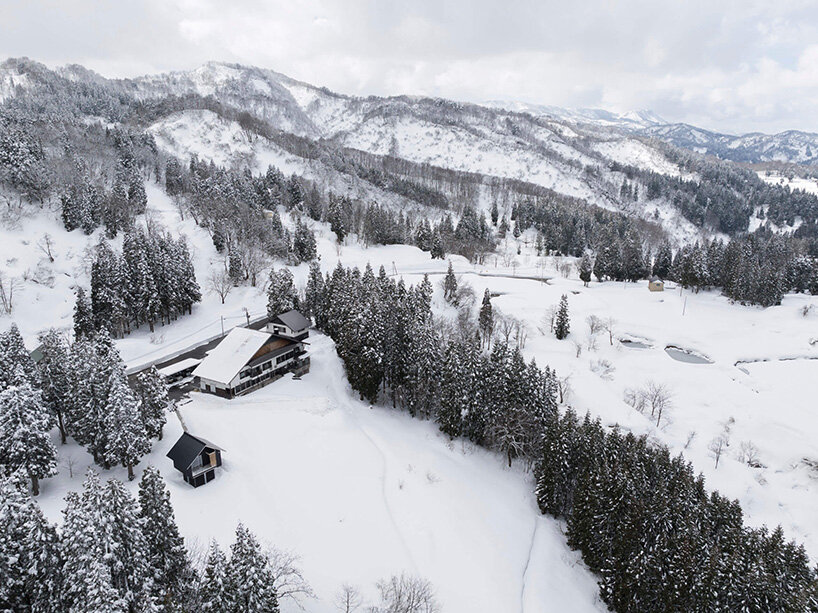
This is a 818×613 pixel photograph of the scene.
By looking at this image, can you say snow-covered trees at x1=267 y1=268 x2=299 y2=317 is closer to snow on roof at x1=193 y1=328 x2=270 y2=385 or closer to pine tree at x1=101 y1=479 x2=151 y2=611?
snow on roof at x1=193 y1=328 x2=270 y2=385

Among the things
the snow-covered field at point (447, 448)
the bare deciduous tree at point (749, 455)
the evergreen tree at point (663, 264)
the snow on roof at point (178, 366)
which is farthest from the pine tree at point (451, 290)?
the evergreen tree at point (663, 264)

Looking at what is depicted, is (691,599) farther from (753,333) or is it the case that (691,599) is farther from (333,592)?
(753,333)

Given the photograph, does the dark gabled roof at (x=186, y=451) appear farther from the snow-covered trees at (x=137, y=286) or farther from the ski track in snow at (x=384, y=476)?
the snow-covered trees at (x=137, y=286)

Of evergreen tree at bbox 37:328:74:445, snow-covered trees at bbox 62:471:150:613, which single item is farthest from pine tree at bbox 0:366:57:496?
snow-covered trees at bbox 62:471:150:613

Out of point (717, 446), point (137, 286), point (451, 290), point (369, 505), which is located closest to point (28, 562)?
point (369, 505)

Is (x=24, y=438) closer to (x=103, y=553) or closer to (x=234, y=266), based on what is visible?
(x=103, y=553)

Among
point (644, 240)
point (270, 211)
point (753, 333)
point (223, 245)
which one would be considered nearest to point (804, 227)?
point (644, 240)
